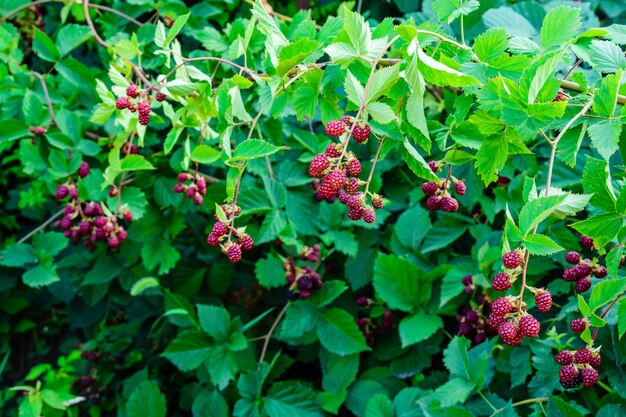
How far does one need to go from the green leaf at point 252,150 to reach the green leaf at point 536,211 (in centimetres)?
36

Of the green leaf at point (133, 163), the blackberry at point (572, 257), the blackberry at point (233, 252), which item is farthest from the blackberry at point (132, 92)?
the blackberry at point (572, 257)

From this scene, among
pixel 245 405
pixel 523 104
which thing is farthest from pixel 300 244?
pixel 523 104

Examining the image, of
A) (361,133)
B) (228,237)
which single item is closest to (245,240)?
(228,237)

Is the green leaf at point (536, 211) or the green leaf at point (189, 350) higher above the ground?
the green leaf at point (536, 211)

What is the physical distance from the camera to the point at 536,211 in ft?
2.76

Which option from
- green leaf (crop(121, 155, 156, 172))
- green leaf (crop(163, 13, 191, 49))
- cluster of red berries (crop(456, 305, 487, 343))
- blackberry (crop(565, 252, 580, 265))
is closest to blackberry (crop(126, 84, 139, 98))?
green leaf (crop(163, 13, 191, 49))

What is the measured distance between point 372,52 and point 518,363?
985 mm

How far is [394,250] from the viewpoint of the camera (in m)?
1.89

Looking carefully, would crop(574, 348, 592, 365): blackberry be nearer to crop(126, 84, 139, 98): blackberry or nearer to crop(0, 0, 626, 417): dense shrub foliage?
crop(0, 0, 626, 417): dense shrub foliage

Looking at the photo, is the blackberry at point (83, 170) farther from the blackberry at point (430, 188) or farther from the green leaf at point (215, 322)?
the blackberry at point (430, 188)

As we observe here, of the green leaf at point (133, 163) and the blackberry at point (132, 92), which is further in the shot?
the green leaf at point (133, 163)

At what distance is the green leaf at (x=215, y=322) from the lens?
1869 mm

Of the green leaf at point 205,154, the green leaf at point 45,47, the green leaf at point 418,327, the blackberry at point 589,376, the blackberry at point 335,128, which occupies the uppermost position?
the blackberry at point 335,128

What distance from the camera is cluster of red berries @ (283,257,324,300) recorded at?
175 cm
